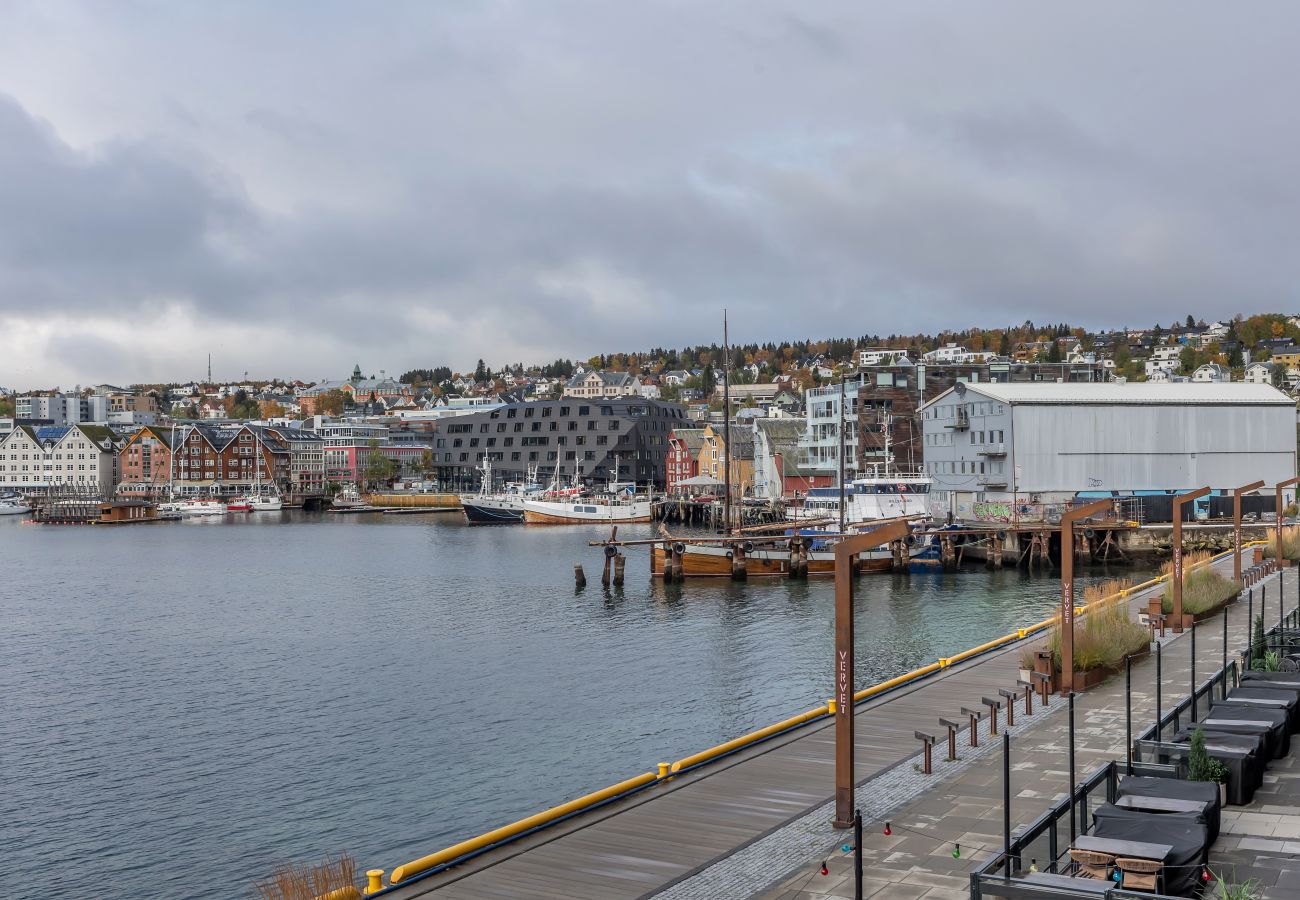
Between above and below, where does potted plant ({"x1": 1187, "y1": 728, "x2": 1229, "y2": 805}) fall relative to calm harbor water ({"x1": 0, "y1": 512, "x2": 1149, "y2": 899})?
above

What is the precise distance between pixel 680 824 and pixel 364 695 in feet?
62.8

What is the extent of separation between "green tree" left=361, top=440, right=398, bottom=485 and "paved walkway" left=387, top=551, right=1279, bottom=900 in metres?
158

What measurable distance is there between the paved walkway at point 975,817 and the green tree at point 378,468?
Result: 159 m

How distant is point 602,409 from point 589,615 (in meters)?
104

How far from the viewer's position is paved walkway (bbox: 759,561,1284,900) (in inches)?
430

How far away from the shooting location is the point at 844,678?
41.7 ft

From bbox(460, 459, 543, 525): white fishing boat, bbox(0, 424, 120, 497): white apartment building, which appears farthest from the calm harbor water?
bbox(0, 424, 120, 497): white apartment building

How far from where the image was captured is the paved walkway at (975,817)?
10930 mm

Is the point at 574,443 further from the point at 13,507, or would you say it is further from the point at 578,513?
the point at 13,507

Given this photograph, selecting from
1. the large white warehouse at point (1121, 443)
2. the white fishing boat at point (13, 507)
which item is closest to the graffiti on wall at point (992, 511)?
the large white warehouse at point (1121, 443)

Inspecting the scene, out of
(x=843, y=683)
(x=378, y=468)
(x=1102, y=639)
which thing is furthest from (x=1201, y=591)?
(x=378, y=468)

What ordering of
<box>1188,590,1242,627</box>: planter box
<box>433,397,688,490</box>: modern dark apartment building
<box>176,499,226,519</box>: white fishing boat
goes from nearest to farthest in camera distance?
<box>1188,590,1242,627</box>: planter box < <box>176,499,226,519</box>: white fishing boat < <box>433,397,688,490</box>: modern dark apartment building

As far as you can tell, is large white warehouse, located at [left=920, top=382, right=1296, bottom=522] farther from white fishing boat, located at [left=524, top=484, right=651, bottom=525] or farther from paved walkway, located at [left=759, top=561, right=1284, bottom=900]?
paved walkway, located at [left=759, top=561, right=1284, bottom=900]

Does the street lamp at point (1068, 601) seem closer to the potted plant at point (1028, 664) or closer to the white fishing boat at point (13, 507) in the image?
the potted plant at point (1028, 664)
